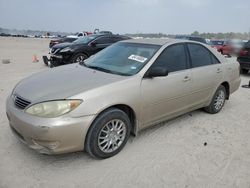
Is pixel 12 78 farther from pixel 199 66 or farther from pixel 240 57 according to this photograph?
pixel 240 57

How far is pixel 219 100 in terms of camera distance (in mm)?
5047

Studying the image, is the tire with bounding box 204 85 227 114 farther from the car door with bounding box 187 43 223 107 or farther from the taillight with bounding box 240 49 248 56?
the taillight with bounding box 240 49 248 56

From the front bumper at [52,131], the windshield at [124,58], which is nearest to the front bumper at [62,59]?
the windshield at [124,58]

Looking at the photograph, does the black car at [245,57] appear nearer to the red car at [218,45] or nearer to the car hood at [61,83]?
the car hood at [61,83]

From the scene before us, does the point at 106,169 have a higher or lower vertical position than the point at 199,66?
lower

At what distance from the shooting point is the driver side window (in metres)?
3.75

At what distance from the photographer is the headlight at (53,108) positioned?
2730 millimetres

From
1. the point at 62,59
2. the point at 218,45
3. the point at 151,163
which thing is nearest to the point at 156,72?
the point at 151,163

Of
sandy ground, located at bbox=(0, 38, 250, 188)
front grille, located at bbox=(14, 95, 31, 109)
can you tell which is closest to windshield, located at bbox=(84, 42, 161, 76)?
sandy ground, located at bbox=(0, 38, 250, 188)

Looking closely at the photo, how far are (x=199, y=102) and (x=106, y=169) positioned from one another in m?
2.34

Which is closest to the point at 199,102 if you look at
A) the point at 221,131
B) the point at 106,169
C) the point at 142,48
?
the point at 221,131

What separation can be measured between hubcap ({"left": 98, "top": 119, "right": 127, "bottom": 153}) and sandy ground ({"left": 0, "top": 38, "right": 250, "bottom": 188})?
16 centimetres

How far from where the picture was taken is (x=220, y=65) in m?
4.85

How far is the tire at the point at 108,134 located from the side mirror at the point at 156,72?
678mm
